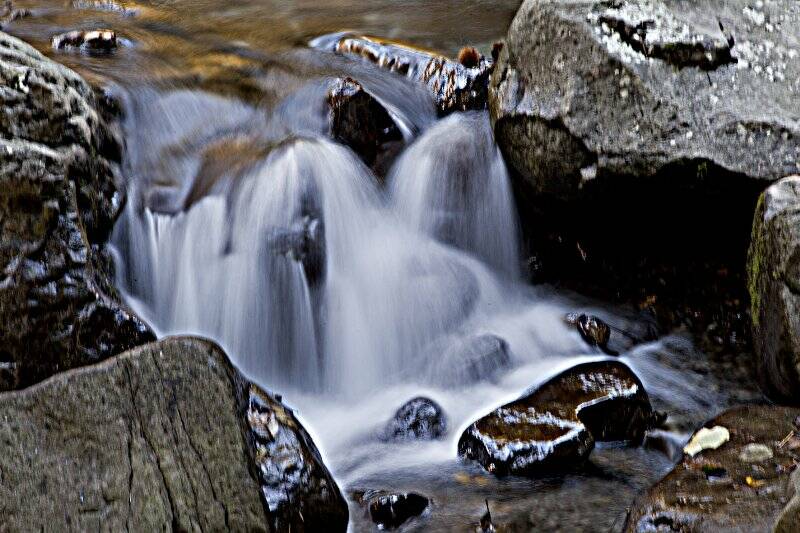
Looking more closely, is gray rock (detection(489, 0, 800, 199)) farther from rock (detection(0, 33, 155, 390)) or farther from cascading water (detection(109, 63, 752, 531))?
rock (detection(0, 33, 155, 390))

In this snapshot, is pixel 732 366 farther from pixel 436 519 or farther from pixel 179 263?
pixel 179 263

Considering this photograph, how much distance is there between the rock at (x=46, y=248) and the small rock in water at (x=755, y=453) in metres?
2.92

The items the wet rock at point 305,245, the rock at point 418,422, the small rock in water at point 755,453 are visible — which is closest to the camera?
the small rock in water at point 755,453

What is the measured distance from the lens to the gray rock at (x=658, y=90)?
446cm

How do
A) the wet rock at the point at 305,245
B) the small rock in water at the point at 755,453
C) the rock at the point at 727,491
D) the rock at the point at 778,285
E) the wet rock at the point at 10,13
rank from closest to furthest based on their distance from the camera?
the rock at the point at 727,491 → the small rock in water at the point at 755,453 → the rock at the point at 778,285 → the wet rock at the point at 305,245 → the wet rock at the point at 10,13

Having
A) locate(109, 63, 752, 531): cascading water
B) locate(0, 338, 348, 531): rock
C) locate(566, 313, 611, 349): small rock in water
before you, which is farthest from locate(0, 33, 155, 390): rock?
locate(566, 313, 611, 349): small rock in water

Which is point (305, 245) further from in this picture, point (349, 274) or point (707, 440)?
point (707, 440)

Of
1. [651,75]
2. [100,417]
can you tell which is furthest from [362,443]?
[651,75]

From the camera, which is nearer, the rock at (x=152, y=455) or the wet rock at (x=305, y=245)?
the rock at (x=152, y=455)

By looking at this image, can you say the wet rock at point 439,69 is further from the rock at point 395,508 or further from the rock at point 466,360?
the rock at point 395,508

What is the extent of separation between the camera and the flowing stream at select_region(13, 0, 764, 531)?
4.59m

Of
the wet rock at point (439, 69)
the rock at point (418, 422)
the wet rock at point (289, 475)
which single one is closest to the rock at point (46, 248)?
the wet rock at point (289, 475)

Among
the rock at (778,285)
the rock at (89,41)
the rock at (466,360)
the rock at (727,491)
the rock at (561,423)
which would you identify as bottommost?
the rock at (466,360)

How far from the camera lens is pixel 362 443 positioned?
4355mm
